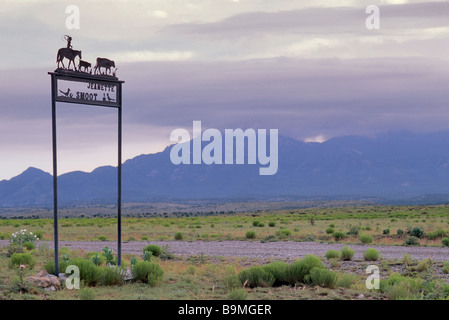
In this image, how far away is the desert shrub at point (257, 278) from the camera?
14305mm

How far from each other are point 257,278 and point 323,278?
5.34 feet

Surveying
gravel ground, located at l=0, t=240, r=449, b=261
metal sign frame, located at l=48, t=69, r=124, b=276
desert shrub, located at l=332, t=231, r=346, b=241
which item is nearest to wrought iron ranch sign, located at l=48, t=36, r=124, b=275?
metal sign frame, located at l=48, t=69, r=124, b=276

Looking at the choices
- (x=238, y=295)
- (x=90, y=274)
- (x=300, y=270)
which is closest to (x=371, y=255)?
(x=300, y=270)

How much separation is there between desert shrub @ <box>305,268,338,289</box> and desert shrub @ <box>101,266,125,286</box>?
482 centimetres

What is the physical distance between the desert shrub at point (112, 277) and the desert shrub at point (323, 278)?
15.8 feet

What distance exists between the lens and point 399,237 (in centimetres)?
3534

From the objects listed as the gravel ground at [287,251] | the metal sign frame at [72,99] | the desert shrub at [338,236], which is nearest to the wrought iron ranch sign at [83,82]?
the metal sign frame at [72,99]

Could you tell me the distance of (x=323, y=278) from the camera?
553 inches

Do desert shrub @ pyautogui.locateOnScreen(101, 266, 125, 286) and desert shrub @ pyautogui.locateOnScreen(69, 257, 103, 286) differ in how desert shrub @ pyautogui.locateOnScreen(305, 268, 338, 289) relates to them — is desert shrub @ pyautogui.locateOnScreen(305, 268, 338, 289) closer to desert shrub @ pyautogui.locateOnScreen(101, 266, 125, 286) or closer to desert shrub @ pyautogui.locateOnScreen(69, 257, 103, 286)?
desert shrub @ pyautogui.locateOnScreen(101, 266, 125, 286)

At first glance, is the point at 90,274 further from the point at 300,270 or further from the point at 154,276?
the point at 300,270

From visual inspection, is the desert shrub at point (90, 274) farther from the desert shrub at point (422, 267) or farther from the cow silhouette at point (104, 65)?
the desert shrub at point (422, 267)

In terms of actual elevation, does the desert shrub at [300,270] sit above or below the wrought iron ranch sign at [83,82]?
below
